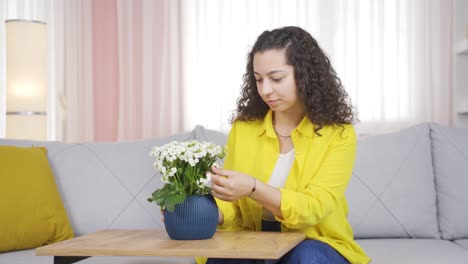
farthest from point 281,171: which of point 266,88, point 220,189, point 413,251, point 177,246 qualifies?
point 413,251

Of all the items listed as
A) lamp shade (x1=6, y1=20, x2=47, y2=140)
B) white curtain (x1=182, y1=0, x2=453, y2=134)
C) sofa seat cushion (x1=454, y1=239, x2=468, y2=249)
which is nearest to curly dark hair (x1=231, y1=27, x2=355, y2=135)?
sofa seat cushion (x1=454, y1=239, x2=468, y2=249)

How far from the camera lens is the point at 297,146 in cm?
188

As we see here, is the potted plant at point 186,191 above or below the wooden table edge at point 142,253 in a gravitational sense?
above

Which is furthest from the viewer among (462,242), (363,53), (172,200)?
(363,53)

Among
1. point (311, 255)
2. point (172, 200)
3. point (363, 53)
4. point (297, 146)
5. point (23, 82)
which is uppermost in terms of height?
point (363, 53)

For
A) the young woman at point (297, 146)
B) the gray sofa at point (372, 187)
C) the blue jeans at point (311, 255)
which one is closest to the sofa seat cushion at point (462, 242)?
the gray sofa at point (372, 187)

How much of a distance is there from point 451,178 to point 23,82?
2.20 metres

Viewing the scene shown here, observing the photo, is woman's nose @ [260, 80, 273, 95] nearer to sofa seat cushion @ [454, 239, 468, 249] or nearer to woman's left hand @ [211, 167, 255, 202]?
woman's left hand @ [211, 167, 255, 202]

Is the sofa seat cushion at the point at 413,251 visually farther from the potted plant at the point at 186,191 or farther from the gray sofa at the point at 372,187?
the potted plant at the point at 186,191

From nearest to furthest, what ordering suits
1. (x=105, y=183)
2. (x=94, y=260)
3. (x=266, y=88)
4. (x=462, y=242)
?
(x=266, y=88), (x=94, y=260), (x=462, y=242), (x=105, y=183)

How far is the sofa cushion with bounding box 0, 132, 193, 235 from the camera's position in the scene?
2531 millimetres

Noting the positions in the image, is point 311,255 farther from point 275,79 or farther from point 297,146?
point 275,79

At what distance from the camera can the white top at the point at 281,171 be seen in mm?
1886

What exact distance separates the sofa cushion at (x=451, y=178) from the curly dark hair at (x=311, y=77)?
0.87 metres
